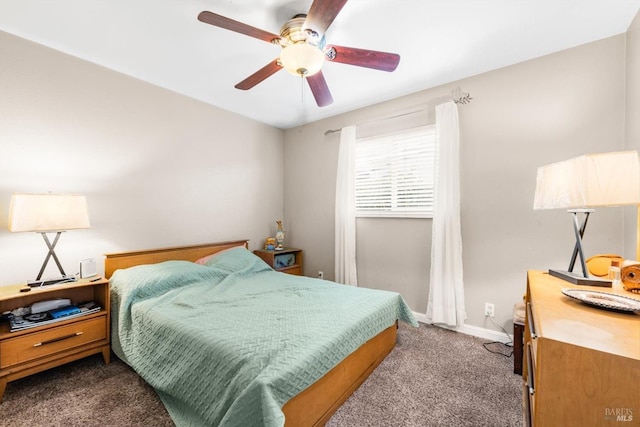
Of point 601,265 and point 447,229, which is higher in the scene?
point 447,229

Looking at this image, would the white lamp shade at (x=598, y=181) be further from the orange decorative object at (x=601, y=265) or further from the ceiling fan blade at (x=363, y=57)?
the ceiling fan blade at (x=363, y=57)

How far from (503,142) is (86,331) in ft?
12.4

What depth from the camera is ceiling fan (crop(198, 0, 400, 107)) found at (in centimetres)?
141

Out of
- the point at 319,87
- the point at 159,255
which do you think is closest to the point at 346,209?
the point at 319,87

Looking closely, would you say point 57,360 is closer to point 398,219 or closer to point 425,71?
point 398,219

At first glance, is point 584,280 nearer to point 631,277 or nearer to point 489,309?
point 631,277

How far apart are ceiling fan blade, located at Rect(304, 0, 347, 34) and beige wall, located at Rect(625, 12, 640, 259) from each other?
2064 mm

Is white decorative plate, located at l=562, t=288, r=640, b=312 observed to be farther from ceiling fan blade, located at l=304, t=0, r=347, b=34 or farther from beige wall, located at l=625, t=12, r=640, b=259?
ceiling fan blade, located at l=304, t=0, r=347, b=34

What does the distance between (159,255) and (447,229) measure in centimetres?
290

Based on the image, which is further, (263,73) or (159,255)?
(159,255)

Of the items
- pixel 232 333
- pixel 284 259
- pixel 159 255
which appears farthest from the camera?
pixel 284 259

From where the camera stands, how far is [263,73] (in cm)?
192

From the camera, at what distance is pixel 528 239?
2.28m

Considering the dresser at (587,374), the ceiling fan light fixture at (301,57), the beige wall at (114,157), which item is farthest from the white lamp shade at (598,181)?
the beige wall at (114,157)
